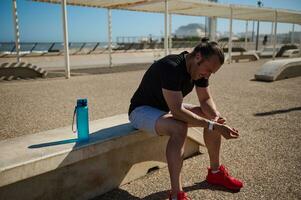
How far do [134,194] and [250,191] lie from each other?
1.19 metres

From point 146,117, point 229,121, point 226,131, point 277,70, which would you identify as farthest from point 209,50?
point 277,70

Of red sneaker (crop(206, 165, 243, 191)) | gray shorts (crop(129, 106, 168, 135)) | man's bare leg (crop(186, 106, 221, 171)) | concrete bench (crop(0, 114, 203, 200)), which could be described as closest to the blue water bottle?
concrete bench (crop(0, 114, 203, 200))

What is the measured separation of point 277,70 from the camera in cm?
1134


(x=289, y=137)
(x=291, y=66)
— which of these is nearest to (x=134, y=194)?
(x=289, y=137)

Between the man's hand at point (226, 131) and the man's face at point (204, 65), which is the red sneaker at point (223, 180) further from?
the man's face at point (204, 65)

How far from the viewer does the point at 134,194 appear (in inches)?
119

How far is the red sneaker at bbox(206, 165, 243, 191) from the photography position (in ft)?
10.1

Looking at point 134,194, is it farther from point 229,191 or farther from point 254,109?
point 254,109

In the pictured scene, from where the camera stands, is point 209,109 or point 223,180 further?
point 209,109

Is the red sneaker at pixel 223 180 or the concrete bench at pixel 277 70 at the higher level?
the concrete bench at pixel 277 70

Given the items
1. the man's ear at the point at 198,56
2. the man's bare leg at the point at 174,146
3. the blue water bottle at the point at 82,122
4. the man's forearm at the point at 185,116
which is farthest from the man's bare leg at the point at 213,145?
the blue water bottle at the point at 82,122

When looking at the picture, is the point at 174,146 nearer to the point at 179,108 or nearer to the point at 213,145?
the point at 179,108

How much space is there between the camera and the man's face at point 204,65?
276 cm

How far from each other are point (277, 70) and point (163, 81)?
9891 mm
